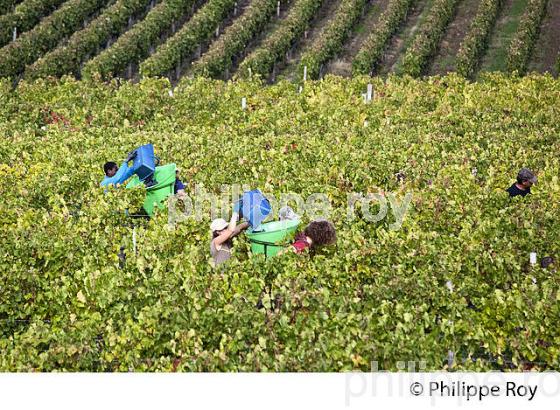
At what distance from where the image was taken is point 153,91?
21188 mm

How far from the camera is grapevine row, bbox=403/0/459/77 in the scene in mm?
34625

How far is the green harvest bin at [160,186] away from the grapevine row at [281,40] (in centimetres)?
2238

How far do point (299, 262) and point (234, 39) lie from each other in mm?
29690

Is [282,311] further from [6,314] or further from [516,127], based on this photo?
[516,127]

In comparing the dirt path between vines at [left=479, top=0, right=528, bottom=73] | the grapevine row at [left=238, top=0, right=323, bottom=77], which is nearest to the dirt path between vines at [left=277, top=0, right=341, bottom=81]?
the grapevine row at [left=238, top=0, right=323, bottom=77]

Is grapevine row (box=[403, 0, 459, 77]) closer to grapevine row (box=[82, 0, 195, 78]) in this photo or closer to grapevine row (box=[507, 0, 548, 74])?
grapevine row (box=[507, 0, 548, 74])

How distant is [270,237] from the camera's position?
8789 mm

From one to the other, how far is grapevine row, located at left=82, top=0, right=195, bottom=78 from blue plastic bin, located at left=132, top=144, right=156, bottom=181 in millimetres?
22117

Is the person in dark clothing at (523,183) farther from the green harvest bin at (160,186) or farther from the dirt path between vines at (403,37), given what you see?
the dirt path between vines at (403,37)

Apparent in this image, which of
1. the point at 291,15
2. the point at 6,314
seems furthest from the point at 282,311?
the point at 291,15

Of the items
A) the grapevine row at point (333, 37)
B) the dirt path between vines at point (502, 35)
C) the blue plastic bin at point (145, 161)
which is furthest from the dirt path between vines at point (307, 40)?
the blue plastic bin at point (145, 161)

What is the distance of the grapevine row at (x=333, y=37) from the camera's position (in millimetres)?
35062

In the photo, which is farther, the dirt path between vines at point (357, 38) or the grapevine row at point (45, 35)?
the dirt path between vines at point (357, 38)

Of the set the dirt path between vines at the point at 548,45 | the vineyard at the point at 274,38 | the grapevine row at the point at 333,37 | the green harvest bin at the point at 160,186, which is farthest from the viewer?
the dirt path between vines at the point at 548,45
